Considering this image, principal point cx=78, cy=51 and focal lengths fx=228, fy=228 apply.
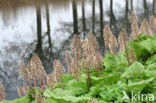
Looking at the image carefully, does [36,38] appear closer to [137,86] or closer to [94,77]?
[94,77]

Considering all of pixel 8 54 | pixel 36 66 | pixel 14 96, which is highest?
pixel 36 66

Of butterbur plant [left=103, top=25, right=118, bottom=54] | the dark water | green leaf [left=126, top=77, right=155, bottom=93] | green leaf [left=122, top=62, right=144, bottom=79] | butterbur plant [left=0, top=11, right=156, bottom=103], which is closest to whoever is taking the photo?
green leaf [left=126, top=77, right=155, bottom=93]

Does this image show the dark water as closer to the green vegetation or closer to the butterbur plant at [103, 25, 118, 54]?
the green vegetation

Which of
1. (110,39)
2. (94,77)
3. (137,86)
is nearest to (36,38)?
(110,39)

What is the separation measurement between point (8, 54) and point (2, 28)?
19.2ft

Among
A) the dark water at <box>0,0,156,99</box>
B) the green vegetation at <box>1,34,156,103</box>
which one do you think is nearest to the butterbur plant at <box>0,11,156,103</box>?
the green vegetation at <box>1,34,156,103</box>

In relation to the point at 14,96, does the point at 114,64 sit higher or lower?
higher

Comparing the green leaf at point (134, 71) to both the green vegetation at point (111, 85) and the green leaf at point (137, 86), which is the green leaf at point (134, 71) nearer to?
the green vegetation at point (111, 85)

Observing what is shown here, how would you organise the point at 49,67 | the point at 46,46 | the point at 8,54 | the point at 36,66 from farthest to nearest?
the point at 46,46
the point at 8,54
the point at 49,67
the point at 36,66

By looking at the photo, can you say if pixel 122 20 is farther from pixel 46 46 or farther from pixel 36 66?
pixel 36 66

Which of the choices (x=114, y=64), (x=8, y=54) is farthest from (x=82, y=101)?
(x=8, y=54)

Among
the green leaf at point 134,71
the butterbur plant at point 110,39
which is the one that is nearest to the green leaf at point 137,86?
the green leaf at point 134,71

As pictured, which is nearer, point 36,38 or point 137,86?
point 137,86

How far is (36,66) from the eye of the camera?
11.5ft
